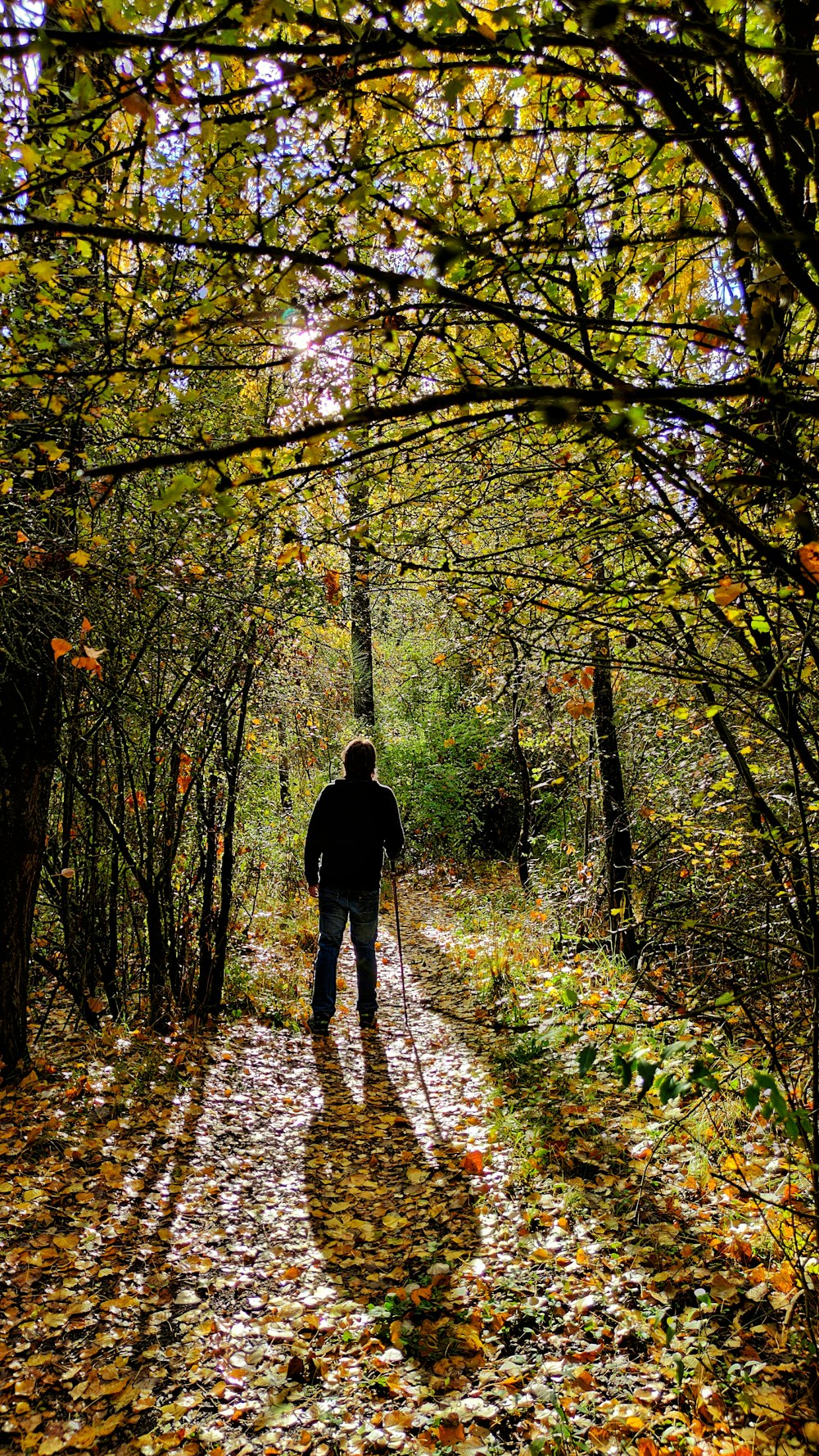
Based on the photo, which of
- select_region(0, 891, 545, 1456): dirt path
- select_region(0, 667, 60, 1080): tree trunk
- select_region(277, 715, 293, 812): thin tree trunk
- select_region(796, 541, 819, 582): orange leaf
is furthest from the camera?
select_region(277, 715, 293, 812): thin tree trunk

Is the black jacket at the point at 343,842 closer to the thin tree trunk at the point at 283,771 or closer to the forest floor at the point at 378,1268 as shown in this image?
the forest floor at the point at 378,1268

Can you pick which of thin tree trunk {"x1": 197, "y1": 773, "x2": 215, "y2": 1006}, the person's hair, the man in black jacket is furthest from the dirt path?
the person's hair

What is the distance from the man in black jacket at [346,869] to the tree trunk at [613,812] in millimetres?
1768

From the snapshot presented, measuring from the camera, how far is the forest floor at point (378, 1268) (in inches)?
107

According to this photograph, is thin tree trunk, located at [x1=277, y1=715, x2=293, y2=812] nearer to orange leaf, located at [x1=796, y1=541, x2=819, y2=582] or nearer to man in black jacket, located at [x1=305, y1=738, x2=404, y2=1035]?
man in black jacket, located at [x1=305, y1=738, x2=404, y2=1035]

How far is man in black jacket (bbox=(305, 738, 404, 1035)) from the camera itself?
657 cm

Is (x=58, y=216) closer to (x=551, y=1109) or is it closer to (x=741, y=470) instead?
(x=741, y=470)

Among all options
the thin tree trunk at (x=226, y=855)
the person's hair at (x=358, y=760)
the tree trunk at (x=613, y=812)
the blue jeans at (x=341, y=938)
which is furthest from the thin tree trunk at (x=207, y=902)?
the tree trunk at (x=613, y=812)

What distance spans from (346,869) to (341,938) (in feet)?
1.82

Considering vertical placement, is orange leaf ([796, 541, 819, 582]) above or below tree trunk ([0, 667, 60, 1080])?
above

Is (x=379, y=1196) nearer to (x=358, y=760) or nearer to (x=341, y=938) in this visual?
(x=341, y=938)

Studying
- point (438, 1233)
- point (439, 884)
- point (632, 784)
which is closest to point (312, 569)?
point (632, 784)

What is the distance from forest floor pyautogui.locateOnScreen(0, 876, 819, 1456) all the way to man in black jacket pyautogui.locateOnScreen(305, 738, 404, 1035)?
110 cm

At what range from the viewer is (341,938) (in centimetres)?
655
